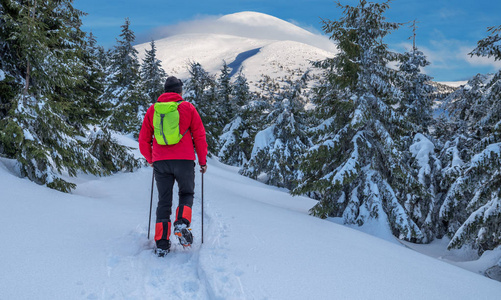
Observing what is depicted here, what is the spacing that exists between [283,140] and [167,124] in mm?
17843

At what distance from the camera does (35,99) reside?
7062 millimetres

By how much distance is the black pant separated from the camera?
14.3ft

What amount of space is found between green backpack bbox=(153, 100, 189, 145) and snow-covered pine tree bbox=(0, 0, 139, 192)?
12.2ft

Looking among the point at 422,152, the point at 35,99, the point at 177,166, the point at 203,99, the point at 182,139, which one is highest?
the point at 203,99

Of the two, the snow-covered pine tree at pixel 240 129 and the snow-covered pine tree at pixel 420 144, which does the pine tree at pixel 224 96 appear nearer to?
the snow-covered pine tree at pixel 240 129

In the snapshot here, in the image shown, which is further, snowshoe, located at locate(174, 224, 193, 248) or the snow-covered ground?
snowshoe, located at locate(174, 224, 193, 248)

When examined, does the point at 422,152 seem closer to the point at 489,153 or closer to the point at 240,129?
the point at 489,153

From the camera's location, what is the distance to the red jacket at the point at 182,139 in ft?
14.3

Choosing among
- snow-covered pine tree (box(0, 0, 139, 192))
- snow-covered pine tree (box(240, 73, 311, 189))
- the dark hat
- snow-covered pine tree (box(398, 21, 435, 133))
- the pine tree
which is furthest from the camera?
the pine tree

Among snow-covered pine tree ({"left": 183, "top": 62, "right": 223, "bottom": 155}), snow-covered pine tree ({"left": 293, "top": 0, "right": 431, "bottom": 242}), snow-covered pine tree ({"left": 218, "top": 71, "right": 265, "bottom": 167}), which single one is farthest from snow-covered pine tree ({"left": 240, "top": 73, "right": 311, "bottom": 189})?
snow-covered pine tree ({"left": 293, "top": 0, "right": 431, "bottom": 242})

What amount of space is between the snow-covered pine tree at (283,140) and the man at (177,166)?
16385 mm

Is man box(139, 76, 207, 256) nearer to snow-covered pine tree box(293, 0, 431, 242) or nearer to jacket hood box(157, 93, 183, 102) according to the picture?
jacket hood box(157, 93, 183, 102)

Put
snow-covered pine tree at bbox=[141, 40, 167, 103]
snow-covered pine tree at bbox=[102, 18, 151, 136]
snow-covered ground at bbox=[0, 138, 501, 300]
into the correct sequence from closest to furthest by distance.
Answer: snow-covered ground at bbox=[0, 138, 501, 300], snow-covered pine tree at bbox=[102, 18, 151, 136], snow-covered pine tree at bbox=[141, 40, 167, 103]

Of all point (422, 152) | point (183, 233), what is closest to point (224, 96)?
point (422, 152)
